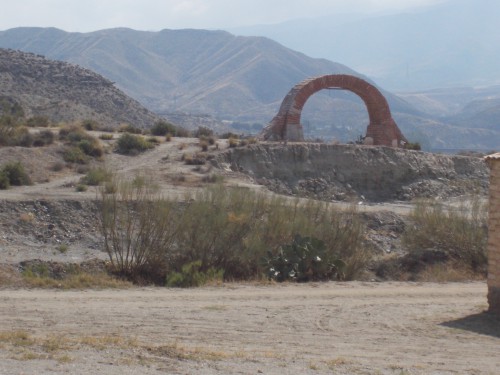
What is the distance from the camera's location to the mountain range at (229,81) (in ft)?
505

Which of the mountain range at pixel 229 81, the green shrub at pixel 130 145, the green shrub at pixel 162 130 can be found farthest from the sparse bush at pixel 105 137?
the mountain range at pixel 229 81

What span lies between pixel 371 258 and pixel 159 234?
6.74 metres

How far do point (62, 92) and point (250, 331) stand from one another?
6611cm

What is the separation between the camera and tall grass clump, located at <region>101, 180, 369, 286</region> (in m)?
23.1

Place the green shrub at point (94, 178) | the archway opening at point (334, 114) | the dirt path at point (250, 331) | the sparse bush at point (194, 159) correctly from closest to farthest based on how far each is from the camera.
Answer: the dirt path at point (250, 331) → the green shrub at point (94, 178) → the sparse bush at point (194, 159) → the archway opening at point (334, 114)

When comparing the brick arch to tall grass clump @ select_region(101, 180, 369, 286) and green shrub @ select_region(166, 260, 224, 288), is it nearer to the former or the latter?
tall grass clump @ select_region(101, 180, 369, 286)

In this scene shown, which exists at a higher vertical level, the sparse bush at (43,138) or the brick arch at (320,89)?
the brick arch at (320,89)

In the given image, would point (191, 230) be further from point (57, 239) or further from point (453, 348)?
point (453, 348)

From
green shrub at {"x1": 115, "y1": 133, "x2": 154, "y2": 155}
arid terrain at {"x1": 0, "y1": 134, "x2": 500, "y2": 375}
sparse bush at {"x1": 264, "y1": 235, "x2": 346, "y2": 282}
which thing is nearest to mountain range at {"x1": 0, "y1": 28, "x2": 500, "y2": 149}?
green shrub at {"x1": 115, "y1": 133, "x2": 154, "y2": 155}

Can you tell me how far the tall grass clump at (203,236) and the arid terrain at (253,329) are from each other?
2392 millimetres

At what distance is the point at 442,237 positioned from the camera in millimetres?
26891

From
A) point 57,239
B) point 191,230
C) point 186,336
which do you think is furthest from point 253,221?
point 186,336

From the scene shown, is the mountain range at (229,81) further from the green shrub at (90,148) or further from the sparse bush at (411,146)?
the green shrub at (90,148)

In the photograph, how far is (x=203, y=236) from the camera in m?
23.4
